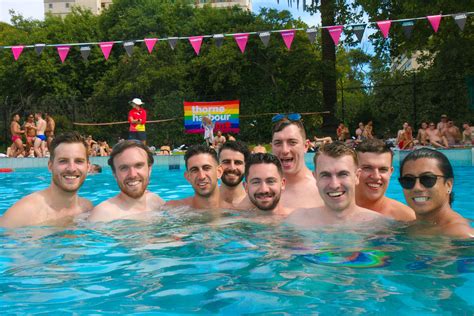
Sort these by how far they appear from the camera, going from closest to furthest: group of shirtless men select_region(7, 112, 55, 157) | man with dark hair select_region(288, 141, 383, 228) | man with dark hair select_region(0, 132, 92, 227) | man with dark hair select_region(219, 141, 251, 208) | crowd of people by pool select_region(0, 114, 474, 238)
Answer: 1. crowd of people by pool select_region(0, 114, 474, 238)
2. man with dark hair select_region(288, 141, 383, 228)
3. man with dark hair select_region(0, 132, 92, 227)
4. man with dark hair select_region(219, 141, 251, 208)
5. group of shirtless men select_region(7, 112, 55, 157)

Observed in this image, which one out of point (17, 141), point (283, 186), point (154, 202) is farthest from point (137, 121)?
point (283, 186)

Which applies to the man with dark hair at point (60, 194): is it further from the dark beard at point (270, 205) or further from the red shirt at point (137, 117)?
the red shirt at point (137, 117)

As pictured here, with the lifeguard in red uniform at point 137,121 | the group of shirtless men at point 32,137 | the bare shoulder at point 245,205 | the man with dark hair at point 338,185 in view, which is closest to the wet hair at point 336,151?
the man with dark hair at point 338,185

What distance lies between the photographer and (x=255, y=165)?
4.64 metres

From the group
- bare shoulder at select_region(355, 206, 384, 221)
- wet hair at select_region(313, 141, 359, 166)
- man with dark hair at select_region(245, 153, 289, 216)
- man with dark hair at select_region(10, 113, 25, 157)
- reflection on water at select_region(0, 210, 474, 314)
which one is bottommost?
reflection on water at select_region(0, 210, 474, 314)

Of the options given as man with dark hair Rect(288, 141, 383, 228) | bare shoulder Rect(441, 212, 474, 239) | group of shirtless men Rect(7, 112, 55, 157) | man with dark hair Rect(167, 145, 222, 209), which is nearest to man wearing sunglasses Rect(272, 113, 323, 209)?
man with dark hair Rect(167, 145, 222, 209)

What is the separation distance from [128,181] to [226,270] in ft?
5.59

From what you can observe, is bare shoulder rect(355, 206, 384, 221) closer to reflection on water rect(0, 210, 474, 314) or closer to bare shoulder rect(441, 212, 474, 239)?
reflection on water rect(0, 210, 474, 314)

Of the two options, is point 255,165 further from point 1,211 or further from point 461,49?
point 461,49

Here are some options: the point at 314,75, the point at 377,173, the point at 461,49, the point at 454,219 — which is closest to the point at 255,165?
the point at 377,173

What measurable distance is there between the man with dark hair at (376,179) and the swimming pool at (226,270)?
0.38 metres

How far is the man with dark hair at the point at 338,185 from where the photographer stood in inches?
157

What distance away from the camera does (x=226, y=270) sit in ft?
11.7

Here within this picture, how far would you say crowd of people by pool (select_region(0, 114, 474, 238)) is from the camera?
3.88m
